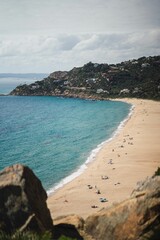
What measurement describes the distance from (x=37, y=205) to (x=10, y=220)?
153 centimetres

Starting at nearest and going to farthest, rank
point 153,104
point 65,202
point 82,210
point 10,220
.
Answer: point 10,220, point 82,210, point 65,202, point 153,104

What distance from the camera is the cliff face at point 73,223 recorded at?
14.5 meters

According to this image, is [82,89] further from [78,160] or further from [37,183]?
[37,183]

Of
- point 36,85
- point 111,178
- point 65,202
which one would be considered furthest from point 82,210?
point 36,85

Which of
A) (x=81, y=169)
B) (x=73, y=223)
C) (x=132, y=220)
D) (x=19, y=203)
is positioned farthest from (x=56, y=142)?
(x=19, y=203)

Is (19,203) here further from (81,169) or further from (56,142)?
(56,142)

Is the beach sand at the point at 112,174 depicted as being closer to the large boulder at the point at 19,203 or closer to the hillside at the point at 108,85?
the large boulder at the point at 19,203

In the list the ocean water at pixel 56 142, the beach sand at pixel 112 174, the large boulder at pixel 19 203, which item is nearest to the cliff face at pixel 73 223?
the large boulder at pixel 19 203

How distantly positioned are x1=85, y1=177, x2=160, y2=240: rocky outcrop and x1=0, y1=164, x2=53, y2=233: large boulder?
2.55 meters

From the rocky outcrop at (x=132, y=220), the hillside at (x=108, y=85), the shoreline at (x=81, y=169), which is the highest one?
the hillside at (x=108, y=85)

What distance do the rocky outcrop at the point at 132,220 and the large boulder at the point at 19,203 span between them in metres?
2.55

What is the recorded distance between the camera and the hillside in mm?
158625

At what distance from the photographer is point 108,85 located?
175375 millimetres

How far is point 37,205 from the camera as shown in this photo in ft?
50.9
